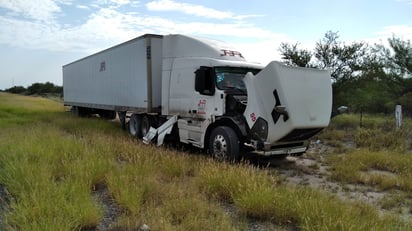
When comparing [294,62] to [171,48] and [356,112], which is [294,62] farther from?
[171,48]

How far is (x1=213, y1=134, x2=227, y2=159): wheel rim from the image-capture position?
8828 mm

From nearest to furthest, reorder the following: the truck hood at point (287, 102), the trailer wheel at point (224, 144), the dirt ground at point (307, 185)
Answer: the dirt ground at point (307, 185)
the truck hood at point (287, 102)
the trailer wheel at point (224, 144)

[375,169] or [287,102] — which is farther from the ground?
[287,102]

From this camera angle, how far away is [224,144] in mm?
8828

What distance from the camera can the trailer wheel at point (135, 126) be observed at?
1375cm

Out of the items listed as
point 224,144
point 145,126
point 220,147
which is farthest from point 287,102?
point 145,126

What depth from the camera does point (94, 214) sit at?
14.5 ft

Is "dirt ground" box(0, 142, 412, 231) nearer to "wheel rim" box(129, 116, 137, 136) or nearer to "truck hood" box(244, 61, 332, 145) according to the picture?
"truck hood" box(244, 61, 332, 145)

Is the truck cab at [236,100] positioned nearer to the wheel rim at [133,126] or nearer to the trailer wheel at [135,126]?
the trailer wheel at [135,126]

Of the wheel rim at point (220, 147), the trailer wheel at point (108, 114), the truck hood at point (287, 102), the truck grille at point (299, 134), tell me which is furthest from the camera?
the trailer wheel at point (108, 114)

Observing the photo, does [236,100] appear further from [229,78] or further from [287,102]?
[287,102]

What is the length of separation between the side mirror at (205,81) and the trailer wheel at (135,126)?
4874mm

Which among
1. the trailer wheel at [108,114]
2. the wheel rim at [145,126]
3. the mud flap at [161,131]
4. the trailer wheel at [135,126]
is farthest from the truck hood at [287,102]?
the trailer wheel at [108,114]

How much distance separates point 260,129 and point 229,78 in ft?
6.47
